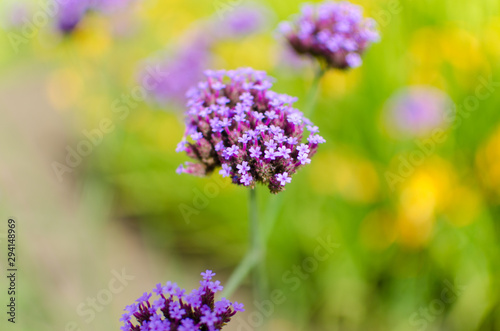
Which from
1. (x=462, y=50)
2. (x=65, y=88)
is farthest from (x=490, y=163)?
(x=65, y=88)

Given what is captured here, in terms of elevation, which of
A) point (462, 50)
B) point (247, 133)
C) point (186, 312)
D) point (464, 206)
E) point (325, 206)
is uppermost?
point (462, 50)

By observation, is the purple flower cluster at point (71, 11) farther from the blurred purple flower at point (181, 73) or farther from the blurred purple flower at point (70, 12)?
the blurred purple flower at point (181, 73)

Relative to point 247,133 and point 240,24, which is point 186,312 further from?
point 240,24

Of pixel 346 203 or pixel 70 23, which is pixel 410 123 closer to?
pixel 346 203

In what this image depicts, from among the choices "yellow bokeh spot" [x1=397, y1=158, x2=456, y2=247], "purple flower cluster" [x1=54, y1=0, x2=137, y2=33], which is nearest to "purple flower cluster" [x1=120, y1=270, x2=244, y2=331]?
"purple flower cluster" [x1=54, y1=0, x2=137, y2=33]

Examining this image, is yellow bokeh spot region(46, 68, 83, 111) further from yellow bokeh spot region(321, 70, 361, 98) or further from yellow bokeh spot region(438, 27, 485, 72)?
yellow bokeh spot region(438, 27, 485, 72)

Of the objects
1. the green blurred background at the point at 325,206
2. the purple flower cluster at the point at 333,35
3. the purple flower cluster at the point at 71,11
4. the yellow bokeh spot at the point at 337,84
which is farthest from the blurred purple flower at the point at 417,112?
the purple flower cluster at the point at 71,11

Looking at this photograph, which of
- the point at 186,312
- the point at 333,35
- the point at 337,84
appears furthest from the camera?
the point at 337,84
